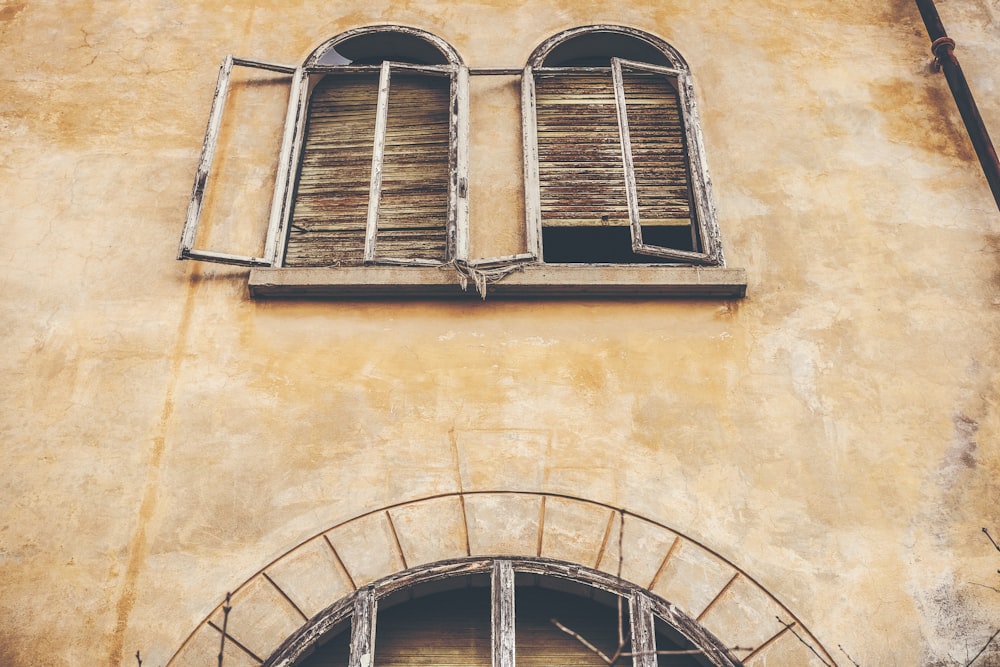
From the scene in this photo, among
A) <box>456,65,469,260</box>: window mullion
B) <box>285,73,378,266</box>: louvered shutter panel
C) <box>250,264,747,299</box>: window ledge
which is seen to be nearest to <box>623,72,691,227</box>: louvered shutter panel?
<box>250,264,747,299</box>: window ledge

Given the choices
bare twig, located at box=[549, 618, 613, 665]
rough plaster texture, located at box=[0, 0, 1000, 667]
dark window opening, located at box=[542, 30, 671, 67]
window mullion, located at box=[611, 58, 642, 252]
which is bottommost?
bare twig, located at box=[549, 618, 613, 665]

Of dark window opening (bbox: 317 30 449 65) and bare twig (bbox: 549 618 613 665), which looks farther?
dark window opening (bbox: 317 30 449 65)

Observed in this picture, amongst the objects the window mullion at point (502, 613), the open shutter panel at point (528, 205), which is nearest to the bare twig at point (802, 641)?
the window mullion at point (502, 613)

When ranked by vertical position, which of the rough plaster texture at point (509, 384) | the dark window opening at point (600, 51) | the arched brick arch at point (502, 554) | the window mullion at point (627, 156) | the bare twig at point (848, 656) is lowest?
the bare twig at point (848, 656)

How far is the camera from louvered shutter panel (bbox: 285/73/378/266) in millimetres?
5145

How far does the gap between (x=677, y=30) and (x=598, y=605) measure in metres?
3.58

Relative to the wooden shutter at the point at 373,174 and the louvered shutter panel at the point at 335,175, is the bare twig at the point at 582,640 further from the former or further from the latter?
the louvered shutter panel at the point at 335,175

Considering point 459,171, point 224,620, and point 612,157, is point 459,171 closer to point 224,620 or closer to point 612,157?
point 612,157

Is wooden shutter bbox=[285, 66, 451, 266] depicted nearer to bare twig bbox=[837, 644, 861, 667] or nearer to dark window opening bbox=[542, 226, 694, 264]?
dark window opening bbox=[542, 226, 694, 264]

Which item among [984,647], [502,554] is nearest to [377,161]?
[502,554]

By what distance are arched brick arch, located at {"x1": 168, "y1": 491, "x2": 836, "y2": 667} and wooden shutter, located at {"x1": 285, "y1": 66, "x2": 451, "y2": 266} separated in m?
1.38

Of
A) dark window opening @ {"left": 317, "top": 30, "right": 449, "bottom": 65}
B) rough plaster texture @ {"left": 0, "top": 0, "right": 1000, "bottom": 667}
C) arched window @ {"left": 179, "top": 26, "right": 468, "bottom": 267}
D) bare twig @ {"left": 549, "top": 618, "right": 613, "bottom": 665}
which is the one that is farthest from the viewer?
dark window opening @ {"left": 317, "top": 30, "right": 449, "bottom": 65}

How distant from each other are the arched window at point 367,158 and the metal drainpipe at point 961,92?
2.82 m

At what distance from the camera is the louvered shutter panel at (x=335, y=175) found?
5145 millimetres
